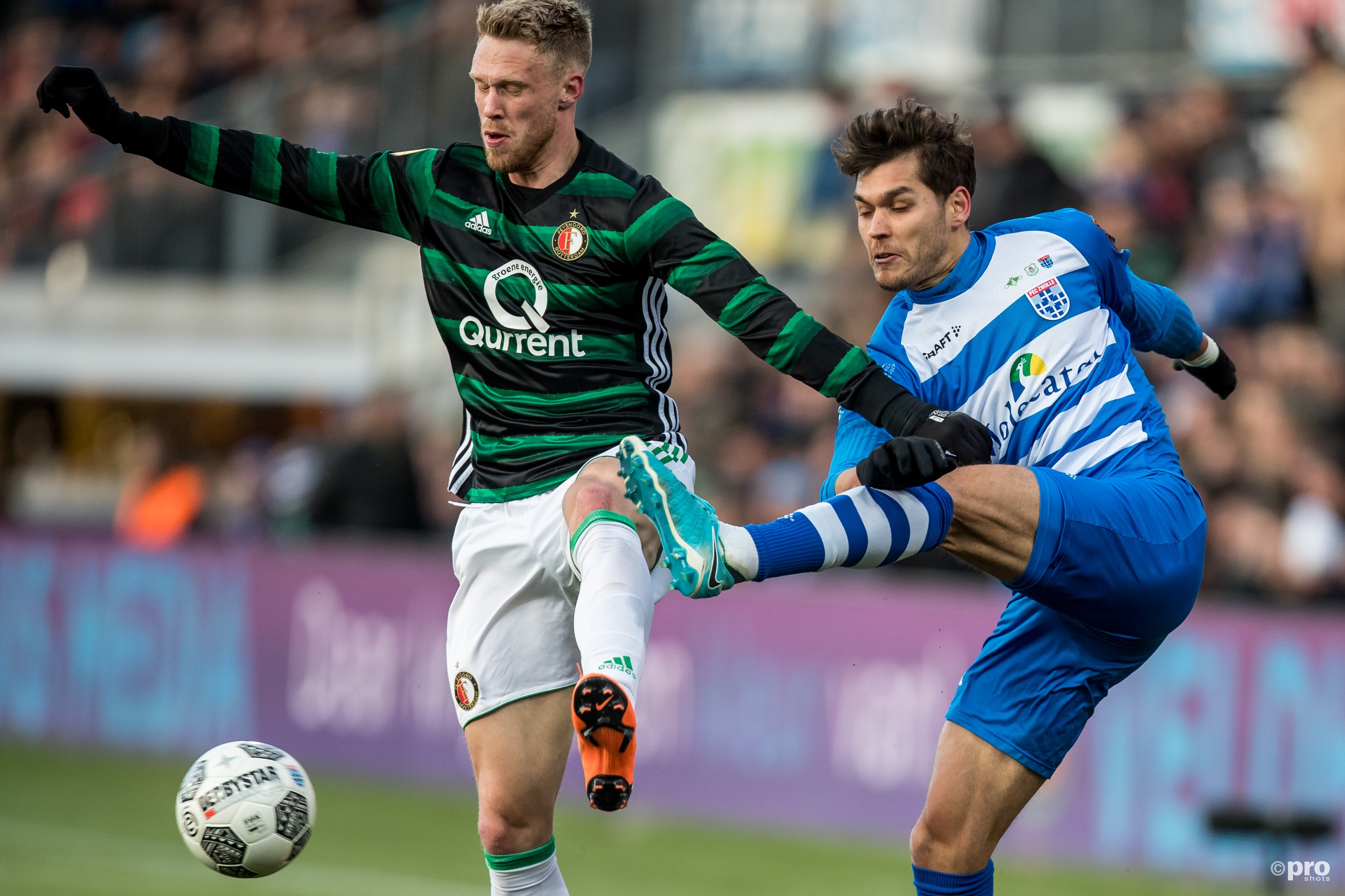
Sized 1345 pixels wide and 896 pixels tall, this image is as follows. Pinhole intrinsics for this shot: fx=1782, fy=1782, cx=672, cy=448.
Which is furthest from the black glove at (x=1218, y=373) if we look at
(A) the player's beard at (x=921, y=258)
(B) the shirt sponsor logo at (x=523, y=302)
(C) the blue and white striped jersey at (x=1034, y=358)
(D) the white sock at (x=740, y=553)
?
(B) the shirt sponsor logo at (x=523, y=302)

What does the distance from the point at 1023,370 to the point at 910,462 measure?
741 millimetres

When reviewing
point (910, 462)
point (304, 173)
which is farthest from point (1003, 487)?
point (304, 173)

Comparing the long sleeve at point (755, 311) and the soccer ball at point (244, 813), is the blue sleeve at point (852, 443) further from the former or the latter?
the soccer ball at point (244, 813)

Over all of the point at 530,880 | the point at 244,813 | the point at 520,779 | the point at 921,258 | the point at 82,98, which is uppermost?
the point at 82,98

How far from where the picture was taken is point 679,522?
4.80 meters

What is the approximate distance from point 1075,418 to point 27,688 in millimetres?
9738

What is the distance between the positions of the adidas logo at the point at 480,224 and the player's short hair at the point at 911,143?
107 centimetres

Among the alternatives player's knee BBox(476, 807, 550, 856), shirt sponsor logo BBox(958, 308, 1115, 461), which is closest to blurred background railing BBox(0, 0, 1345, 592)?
shirt sponsor logo BBox(958, 308, 1115, 461)

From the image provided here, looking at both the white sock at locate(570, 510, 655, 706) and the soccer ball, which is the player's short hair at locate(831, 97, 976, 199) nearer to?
the white sock at locate(570, 510, 655, 706)

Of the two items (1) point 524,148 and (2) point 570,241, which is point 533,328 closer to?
(2) point 570,241

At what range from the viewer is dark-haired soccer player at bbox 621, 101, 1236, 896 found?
486 cm

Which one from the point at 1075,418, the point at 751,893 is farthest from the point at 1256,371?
the point at 1075,418

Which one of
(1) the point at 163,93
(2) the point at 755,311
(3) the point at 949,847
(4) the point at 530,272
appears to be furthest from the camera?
A: (1) the point at 163,93

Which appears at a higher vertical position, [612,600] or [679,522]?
[679,522]
